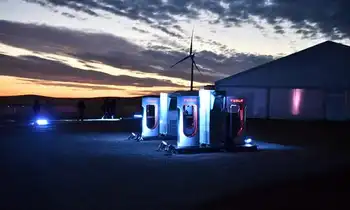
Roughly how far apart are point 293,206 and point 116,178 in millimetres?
4653

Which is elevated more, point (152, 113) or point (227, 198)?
point (152, 113)

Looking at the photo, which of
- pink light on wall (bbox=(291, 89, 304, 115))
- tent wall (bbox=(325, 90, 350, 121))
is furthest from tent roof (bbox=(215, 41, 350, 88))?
tent wall (bbox=(325, 90, 350, 121))

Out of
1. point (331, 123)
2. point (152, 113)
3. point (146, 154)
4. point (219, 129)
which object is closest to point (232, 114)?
point (219, 129)

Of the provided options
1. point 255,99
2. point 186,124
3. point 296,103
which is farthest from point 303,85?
point 186,124

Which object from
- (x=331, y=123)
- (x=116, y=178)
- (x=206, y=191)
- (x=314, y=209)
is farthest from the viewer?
(x=331, y=123)

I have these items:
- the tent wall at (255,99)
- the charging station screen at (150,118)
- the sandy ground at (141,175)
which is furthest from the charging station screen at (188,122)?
the tent wall at (255,99)

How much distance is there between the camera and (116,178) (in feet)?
37.6

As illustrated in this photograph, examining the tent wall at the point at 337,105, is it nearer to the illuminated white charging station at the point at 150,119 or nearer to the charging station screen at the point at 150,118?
the charging station screen at the point at 150,118

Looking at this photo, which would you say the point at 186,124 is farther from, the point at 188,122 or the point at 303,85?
the point at 303,85

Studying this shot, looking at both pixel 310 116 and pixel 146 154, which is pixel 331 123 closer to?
pixel 310 116

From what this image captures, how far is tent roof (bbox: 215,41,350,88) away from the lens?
132ft

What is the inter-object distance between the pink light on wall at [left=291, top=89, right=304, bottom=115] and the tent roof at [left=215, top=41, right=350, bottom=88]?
0.57 m

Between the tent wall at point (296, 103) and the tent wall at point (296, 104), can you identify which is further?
the tent wall at point (296, 104)

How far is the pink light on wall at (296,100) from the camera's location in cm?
4222
